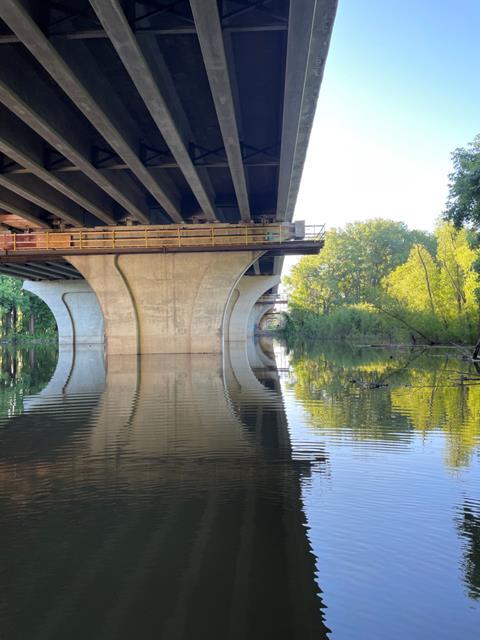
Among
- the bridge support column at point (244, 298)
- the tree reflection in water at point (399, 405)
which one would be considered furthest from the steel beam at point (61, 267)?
the tree reflection in water at point (399, 405)

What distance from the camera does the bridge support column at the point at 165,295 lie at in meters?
27.2

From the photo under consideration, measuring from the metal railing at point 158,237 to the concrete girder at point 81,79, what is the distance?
305 inches

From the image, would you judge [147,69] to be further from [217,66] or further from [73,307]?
[73,307]

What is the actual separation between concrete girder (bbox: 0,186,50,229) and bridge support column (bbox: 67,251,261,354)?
241 cm

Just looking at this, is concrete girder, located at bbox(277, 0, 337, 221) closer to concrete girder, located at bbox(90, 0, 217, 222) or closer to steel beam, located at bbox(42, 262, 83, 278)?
concrete girder, located at bbox(90, 0, 217, 222)

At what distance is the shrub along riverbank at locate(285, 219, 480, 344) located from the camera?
28.2m

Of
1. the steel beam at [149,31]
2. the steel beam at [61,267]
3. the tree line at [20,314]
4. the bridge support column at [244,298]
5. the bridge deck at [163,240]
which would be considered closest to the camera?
the steel beam at [149,31]

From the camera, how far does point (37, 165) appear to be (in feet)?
57.7

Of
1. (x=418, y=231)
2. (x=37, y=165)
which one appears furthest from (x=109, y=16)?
(x=418, y=231)

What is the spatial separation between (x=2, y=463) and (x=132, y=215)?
22.0 m

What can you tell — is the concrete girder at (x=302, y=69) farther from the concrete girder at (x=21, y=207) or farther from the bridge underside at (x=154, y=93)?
the concrete girder at (x=21, y=207)

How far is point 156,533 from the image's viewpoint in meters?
3.63

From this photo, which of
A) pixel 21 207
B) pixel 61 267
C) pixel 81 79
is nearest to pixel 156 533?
pixel 81 79

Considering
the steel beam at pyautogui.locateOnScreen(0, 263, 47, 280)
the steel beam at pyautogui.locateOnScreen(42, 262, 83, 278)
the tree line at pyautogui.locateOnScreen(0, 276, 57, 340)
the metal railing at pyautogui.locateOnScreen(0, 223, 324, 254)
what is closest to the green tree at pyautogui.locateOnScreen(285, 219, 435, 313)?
the tree line at pyautogui.locateOnScreen(0, 276, 57, 340)
